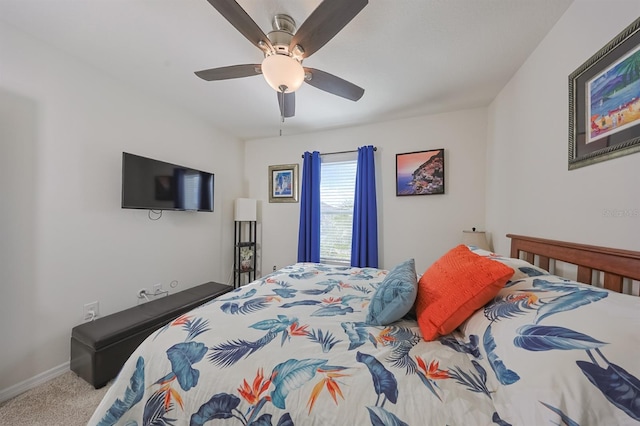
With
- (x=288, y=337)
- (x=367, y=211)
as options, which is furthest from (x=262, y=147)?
(x=288, y=337)

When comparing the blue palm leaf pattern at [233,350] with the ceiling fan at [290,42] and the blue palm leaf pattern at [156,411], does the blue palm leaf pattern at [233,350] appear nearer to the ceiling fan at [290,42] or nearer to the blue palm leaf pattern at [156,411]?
the blue palm leaf pattern at [156,411]

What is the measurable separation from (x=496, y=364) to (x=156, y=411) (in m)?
1.18

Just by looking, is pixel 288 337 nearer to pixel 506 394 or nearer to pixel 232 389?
pixel 232 389

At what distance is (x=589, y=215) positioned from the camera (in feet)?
3.92

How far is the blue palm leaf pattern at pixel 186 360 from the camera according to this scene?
85 cm

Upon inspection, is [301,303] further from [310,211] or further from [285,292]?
[310,211]

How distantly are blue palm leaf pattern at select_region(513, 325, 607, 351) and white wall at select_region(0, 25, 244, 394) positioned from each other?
2904 millimetres

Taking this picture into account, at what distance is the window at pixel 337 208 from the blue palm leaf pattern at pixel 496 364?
2482mm

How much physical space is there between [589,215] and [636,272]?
1.30 ft

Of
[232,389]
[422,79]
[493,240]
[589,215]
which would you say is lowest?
[232,389]

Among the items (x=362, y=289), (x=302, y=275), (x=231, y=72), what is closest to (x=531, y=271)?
(x=362, y=289)

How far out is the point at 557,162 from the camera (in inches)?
57.0

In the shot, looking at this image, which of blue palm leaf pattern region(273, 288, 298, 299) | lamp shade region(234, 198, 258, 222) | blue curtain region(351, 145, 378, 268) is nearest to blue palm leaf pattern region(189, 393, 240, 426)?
blue palm leaf pattern region(273, 288, 298, 299)

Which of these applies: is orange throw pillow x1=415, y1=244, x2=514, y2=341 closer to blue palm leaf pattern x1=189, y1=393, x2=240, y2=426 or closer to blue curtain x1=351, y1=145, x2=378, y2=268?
blue palm leaf pattern x1=189, y1=393, x2=240, y2=426
